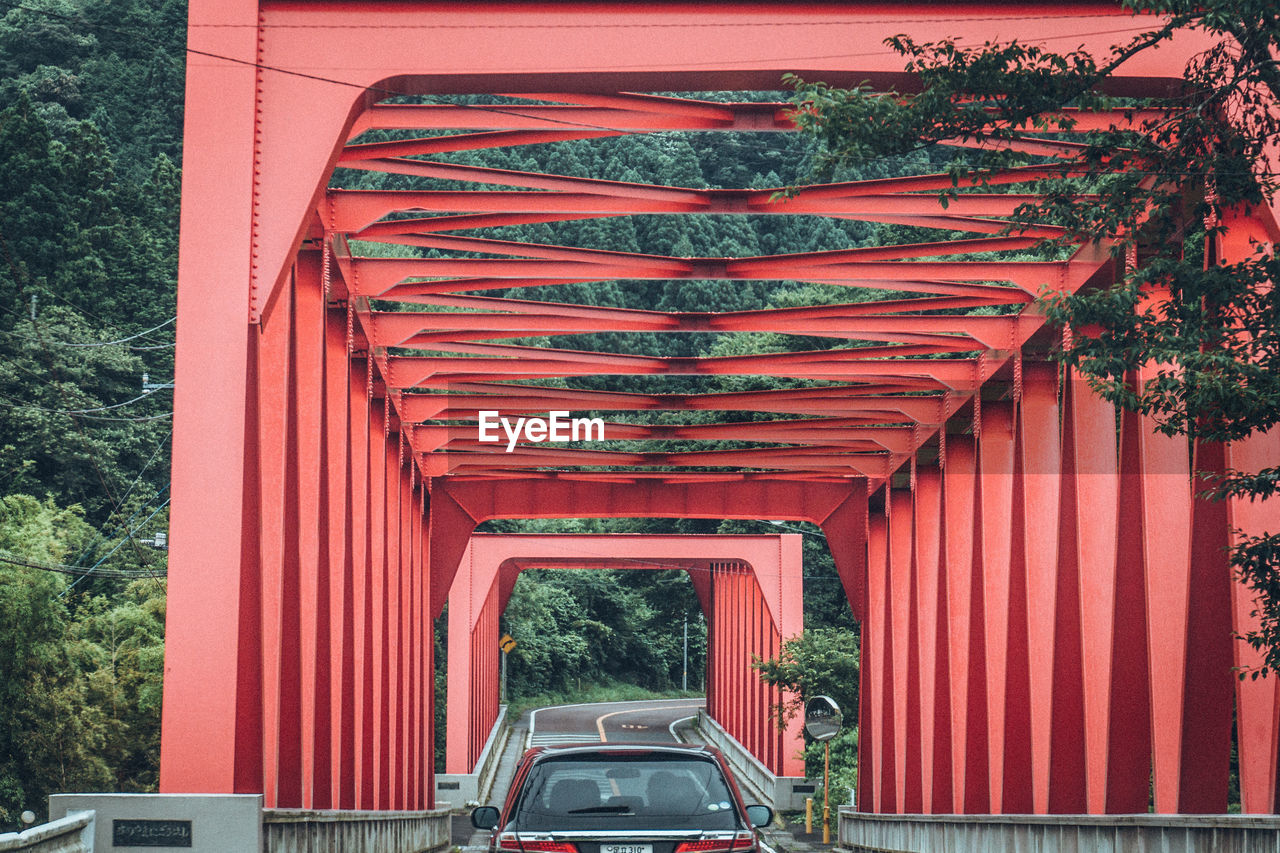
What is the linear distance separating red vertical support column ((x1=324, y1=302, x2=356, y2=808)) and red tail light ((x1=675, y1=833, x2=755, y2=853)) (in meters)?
6.11

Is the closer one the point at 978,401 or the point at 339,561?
the point at 339,561

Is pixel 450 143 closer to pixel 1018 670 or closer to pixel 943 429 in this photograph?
pixel 1018 670

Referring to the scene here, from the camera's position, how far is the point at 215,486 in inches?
339

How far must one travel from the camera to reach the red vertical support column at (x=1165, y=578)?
1104 cm

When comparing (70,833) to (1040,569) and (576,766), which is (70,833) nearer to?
(576,766)

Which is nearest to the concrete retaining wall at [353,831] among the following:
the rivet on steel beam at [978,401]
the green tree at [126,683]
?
the rivet on steel beam at [978,401]

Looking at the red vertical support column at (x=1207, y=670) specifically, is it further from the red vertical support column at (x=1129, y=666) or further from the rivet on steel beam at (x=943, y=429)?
the rivet on steel beam at (x=943, y=429)

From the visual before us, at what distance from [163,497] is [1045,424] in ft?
135

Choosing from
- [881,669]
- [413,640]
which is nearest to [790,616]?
[881,669]

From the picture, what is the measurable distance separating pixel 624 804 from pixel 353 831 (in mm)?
5682

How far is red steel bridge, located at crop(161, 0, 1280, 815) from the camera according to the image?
888cm

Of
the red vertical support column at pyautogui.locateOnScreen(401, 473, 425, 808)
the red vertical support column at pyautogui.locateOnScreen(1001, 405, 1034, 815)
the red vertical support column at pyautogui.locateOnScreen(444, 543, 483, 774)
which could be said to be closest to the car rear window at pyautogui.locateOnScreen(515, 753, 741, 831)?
the red vertical support column at pyautogui.locateOnScreen(1001, 405, 1034, 815)

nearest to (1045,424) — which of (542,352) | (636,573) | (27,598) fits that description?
(542,352)

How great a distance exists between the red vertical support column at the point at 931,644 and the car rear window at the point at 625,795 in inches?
475
